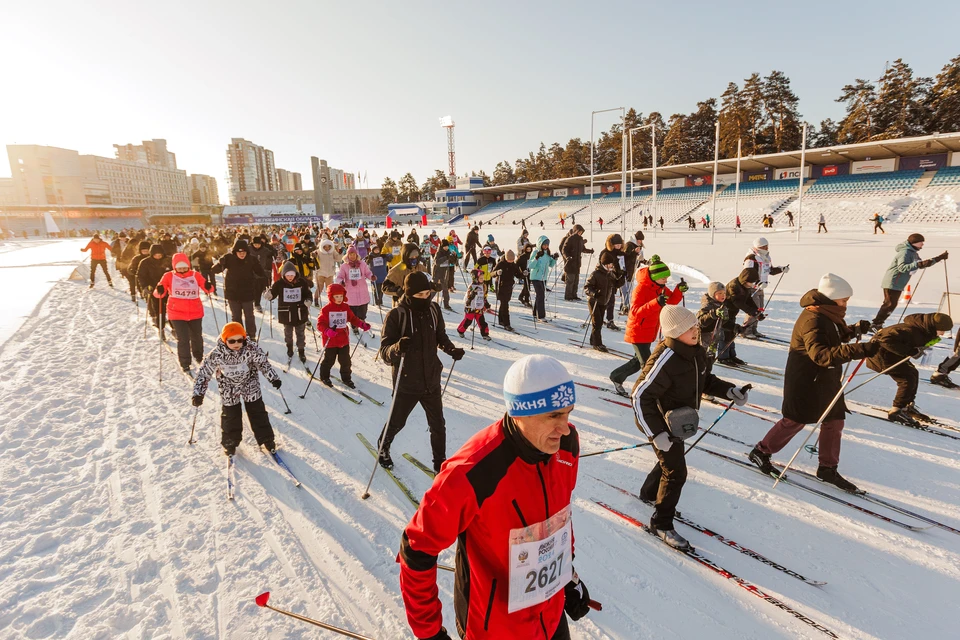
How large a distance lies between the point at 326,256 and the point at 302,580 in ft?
28.5

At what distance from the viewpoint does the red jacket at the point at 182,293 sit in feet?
22.4

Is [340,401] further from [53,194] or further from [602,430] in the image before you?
[53,194]

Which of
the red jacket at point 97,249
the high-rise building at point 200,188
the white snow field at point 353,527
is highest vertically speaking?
the high-rise building at point 200,188

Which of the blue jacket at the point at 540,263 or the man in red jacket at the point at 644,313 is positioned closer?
the man in red jacket at the point at 644,313

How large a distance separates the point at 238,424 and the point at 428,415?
2150mm

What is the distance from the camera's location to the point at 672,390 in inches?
133

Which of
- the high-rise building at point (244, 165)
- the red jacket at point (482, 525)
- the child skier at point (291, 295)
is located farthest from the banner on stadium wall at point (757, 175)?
the high-rise building at point (244, 165)

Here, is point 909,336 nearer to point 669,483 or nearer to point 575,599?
point 669,483

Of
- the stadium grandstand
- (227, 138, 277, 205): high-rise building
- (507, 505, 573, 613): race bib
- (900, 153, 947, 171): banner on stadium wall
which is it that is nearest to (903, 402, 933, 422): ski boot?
(507, 505, 573, 613): race bib

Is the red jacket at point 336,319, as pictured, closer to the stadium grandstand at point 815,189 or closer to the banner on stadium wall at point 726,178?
the stadium grandstand at point 815,189

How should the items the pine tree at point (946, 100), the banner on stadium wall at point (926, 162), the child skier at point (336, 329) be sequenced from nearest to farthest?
the child skier at point (336, 329), the banner on stadium wall at point (926, 162), the pine tree at point (946, 100)

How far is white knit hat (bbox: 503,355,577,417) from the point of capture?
1.67 meters

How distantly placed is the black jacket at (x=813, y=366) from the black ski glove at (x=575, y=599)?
2.88 metres

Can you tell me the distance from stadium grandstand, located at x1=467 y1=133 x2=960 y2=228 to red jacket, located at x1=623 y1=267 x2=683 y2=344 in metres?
19.1
